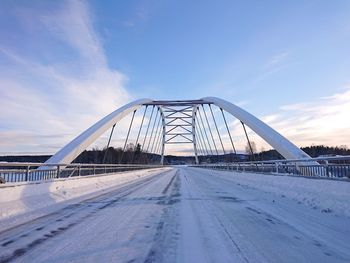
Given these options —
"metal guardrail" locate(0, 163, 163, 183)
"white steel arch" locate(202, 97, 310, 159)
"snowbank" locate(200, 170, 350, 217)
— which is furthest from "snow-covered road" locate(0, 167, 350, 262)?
"white steel arch" locate(202, 97, 310, 159)

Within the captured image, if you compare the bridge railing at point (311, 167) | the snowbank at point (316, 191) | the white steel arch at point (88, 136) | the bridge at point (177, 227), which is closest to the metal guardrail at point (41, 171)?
the bridge at point (177, 227)

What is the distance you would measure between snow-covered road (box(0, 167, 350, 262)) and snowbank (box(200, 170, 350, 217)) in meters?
0.48

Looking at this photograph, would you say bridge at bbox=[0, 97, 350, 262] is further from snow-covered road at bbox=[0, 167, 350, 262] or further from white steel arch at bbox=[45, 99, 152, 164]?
white steel arch at bbox=[45, 99, 152, 164]

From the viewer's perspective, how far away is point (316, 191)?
396 inches

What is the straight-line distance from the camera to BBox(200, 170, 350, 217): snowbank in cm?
839

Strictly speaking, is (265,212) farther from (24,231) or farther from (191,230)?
(24,231)

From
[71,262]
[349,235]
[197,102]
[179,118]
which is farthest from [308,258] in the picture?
[179,118]

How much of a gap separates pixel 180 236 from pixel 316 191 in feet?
19.0

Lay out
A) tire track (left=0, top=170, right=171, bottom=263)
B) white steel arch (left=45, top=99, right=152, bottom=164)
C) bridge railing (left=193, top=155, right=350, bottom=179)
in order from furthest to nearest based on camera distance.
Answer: white steel arch (left=45, top=99, right=152, bottom=164) < bridge railing (left=193, top=155, right=350, bottom=179) < tire track (left=0, top=170, right=171, bottom=263)

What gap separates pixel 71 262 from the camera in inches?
165

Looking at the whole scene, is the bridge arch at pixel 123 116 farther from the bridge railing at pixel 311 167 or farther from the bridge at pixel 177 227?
the bridge at pixel 177 227

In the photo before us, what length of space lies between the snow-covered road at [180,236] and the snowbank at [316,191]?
48cm

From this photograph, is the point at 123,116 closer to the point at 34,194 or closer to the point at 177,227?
the point at 34,194

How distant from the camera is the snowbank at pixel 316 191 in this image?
8.39 meters
